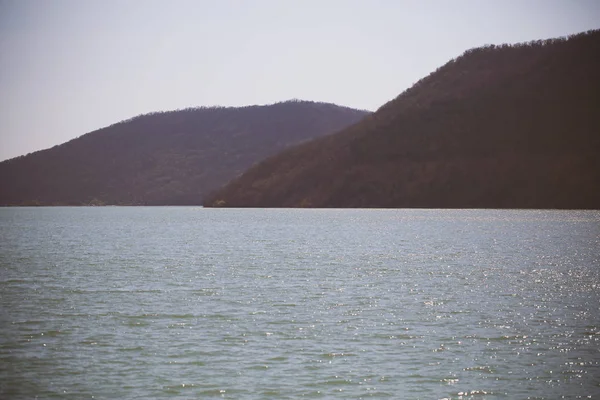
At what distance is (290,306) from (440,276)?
49.2 ft

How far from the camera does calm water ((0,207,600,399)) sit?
1886 cm

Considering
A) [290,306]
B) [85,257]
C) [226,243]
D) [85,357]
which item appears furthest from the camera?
[226,243]

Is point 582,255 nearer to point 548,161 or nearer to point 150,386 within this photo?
point 150,386

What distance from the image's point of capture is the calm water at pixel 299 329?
18.9 meters

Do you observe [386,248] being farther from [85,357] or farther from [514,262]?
[85,357]

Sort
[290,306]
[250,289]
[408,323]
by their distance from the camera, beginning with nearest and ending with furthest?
[408,323], [290,306], [250,289]

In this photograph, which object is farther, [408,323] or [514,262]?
[514,262]

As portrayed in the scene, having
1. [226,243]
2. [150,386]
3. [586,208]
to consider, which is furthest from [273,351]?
[586,208]

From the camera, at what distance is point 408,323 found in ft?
88.5

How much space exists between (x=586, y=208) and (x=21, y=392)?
174 metres

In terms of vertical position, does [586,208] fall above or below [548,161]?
below

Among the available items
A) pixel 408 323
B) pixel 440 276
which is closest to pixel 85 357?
pixel 408 323

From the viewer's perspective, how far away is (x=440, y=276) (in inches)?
1724

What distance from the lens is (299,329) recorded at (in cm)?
2577
